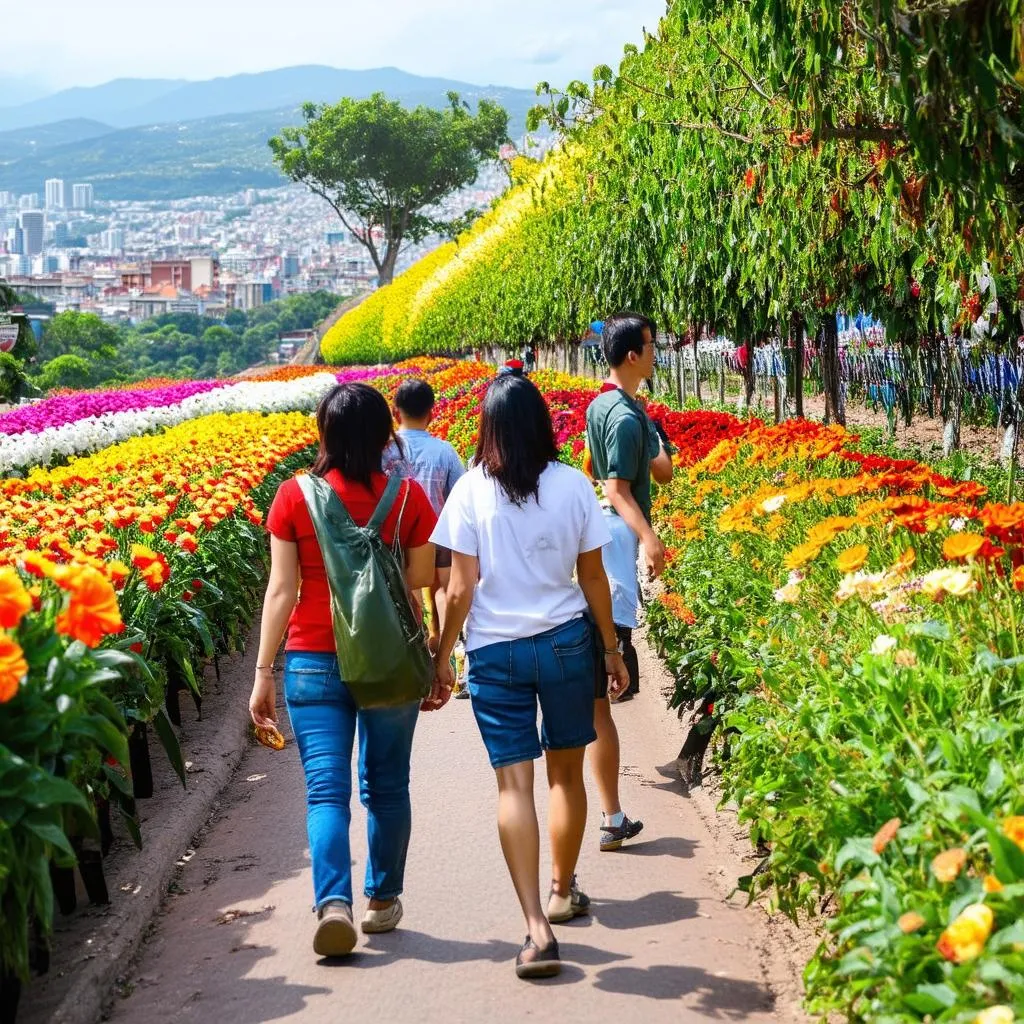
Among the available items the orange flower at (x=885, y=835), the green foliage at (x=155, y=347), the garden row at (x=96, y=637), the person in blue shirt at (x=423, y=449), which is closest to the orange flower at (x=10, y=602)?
the garden row at (x=96, y=637)

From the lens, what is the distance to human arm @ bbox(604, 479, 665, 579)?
5.70 meters

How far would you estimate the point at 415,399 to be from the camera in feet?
24.6

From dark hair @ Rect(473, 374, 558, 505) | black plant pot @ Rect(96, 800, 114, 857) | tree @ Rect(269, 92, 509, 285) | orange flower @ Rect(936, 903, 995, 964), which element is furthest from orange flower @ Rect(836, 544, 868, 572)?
tree @ Rect(269, 92, 509, 285)

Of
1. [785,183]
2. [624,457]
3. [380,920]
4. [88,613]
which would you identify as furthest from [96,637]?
[785,183]

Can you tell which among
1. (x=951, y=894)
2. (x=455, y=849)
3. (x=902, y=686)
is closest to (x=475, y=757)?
(x=455, y=849)

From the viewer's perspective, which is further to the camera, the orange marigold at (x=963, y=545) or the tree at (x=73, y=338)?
the tree at (x=73, y=338)

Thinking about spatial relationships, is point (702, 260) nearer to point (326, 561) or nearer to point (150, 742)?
point (150, 742)

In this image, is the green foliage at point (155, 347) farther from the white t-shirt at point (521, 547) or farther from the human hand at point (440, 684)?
the white t-shirt at point (521, 547)

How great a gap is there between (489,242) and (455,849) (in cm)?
3679

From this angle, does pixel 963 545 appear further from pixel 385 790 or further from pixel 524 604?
pixel 385 790

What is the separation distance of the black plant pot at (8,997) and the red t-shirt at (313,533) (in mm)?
1283

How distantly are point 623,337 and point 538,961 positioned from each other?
255 cm

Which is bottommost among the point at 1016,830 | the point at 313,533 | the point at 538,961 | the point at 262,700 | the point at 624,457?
the point at 538,961

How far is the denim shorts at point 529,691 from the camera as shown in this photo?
458cm
